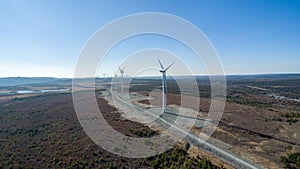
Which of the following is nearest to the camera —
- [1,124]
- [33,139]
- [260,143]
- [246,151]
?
[246,151]

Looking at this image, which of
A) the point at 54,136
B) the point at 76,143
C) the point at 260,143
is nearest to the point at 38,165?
the point at 76,143

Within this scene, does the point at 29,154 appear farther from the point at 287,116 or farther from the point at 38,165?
the point at 287,116

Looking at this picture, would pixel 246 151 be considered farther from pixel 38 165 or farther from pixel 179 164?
pixel 38 165

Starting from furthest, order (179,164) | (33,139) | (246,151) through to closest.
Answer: (33,139) → (246,151) → (179,164)

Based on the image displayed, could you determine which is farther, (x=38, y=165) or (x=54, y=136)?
(x=54, y=136)

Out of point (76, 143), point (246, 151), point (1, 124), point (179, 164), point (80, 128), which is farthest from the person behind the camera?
point (1, 124)

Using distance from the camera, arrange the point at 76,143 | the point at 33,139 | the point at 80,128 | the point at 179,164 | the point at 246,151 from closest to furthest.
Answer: the point at 179,164, the point at 246,151, the point at 76,143, the point at 33,139, the point at 80,128

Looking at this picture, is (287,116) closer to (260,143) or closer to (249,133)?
(249,133)

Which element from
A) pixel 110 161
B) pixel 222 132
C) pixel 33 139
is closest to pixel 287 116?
pixel 222 132

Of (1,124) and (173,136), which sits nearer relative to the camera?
(173,136)
